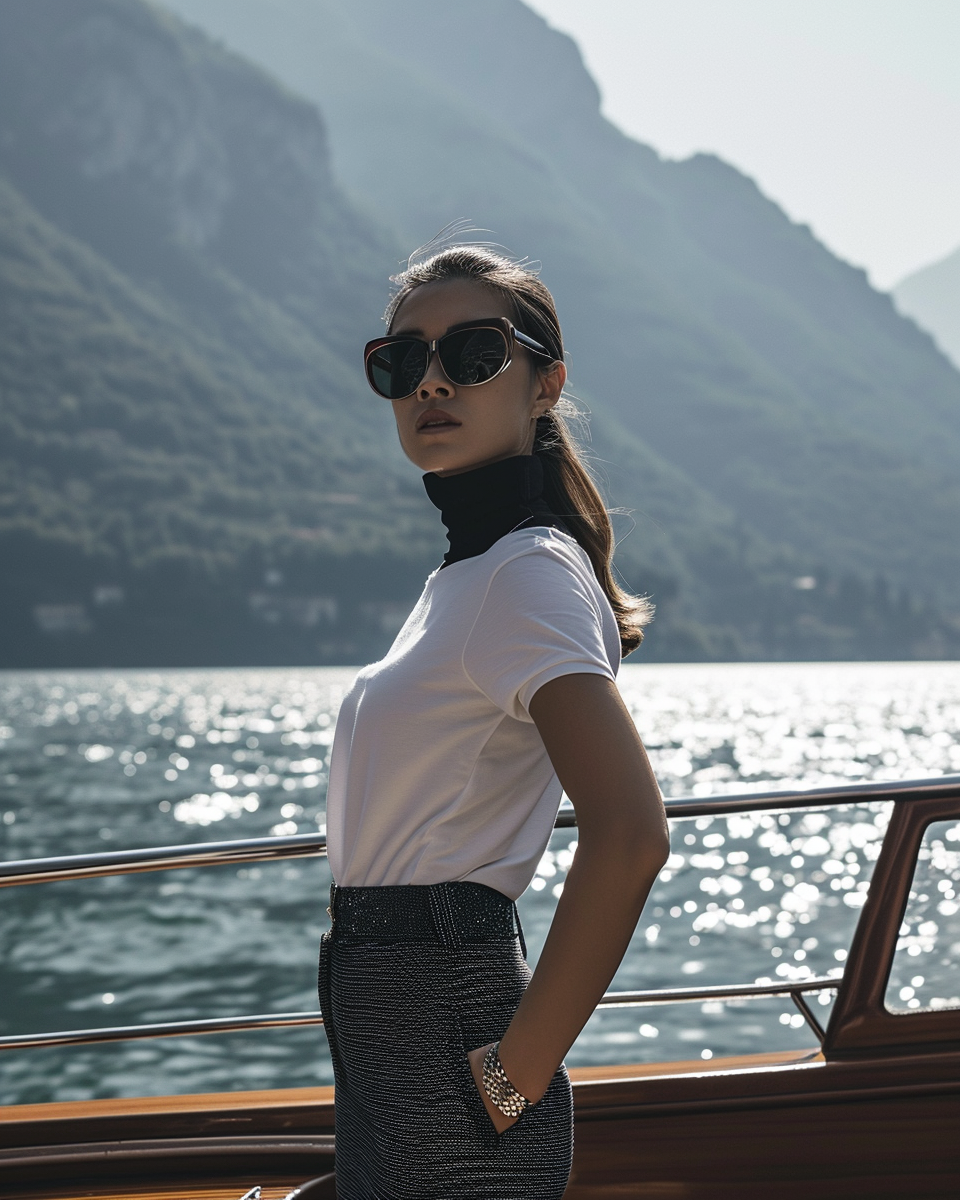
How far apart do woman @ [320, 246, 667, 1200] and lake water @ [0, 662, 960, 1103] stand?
0.85m

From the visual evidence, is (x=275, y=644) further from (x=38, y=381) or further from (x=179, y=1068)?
(x=179, y=1068)

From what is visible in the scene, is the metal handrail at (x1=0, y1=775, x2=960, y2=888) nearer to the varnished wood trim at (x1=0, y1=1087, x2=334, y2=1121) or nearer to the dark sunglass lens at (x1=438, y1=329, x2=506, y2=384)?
the varnished wood trim at (x1=0, y1=1087, x2=334, y2=1121)

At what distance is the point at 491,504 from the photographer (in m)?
1.22

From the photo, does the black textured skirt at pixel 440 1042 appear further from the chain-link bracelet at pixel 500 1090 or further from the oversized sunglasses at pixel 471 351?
the oversized sunglasses at pixel 471 351

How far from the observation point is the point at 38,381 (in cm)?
10700

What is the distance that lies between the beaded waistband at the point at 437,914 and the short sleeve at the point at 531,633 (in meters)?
0.18

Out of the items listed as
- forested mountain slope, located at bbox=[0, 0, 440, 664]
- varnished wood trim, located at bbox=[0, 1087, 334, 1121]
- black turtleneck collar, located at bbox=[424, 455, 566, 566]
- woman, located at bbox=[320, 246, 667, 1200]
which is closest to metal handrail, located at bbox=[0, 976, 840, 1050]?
varnished wood trim, located at bbox=[0, 1087, 334, 1121]

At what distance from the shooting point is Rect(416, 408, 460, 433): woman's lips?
4.18ft

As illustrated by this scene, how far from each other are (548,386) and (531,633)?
1.28 feet

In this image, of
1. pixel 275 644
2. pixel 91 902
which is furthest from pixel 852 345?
pixel 91 902

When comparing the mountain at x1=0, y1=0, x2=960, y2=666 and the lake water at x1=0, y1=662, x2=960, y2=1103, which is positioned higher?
the mountain at x1=0, y1=0, x2=960, y2=666

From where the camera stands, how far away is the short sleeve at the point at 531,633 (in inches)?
41.1

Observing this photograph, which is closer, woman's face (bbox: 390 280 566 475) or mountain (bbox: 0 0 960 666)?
woman's face (bbox: 390 280 566 475)

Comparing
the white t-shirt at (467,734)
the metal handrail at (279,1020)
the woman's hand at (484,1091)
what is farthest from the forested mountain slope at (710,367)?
the woman's hand at (484,1091)
